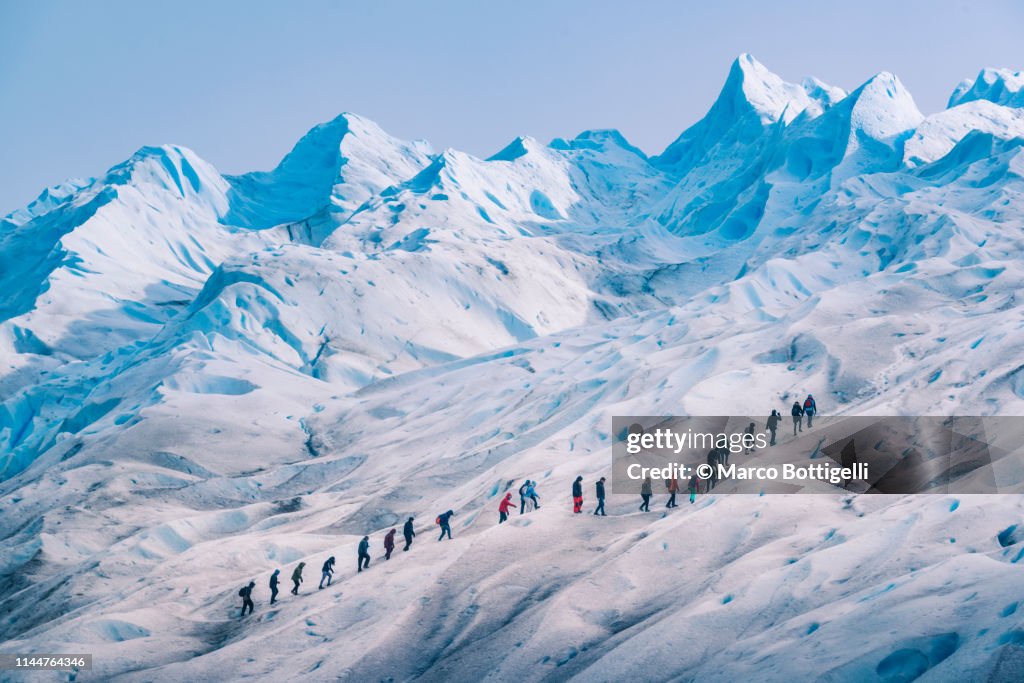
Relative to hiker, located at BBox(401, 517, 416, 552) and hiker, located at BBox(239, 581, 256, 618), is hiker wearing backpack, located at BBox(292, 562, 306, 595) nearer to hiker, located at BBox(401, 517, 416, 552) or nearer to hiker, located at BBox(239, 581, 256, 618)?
hiker, located at BBox(239, 581, 256, 618)

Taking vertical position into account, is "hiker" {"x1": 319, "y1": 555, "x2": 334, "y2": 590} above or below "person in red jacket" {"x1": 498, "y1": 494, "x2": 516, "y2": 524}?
below

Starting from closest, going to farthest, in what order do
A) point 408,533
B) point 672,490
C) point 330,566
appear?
point 672,490, point 330,566, point 408,533

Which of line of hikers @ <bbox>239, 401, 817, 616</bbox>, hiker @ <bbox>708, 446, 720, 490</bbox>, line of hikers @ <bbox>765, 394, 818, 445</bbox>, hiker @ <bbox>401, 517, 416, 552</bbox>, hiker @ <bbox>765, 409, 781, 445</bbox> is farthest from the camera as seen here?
line of hikers @ <bbox>765, 394, 818, 445</bbox>

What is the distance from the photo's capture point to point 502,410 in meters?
39.3

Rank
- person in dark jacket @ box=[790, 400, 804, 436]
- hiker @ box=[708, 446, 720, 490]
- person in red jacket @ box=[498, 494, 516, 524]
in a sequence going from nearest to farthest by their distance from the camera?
hiker @ box=[708, 446, 720, 490] < person in red jacket @ box=[498, 494, 516, 524] < person in dark jacket @ box=[790, 400, 804, 436]

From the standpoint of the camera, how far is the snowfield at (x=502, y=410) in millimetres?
15852

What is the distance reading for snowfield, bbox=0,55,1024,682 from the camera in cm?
1585

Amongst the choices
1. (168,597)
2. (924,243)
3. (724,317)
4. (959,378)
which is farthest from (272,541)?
(924,243)

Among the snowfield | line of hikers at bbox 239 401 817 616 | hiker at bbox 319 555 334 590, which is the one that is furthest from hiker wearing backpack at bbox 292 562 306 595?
the snowfield

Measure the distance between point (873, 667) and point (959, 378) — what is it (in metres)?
17.6

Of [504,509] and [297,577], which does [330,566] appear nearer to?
[297,577]

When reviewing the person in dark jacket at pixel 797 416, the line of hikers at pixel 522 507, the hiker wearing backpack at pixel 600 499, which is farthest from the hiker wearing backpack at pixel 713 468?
the person in dark jacket at pixel 797 416

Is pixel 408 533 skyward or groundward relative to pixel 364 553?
skyward

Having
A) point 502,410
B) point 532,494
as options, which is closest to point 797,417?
point 532,494
